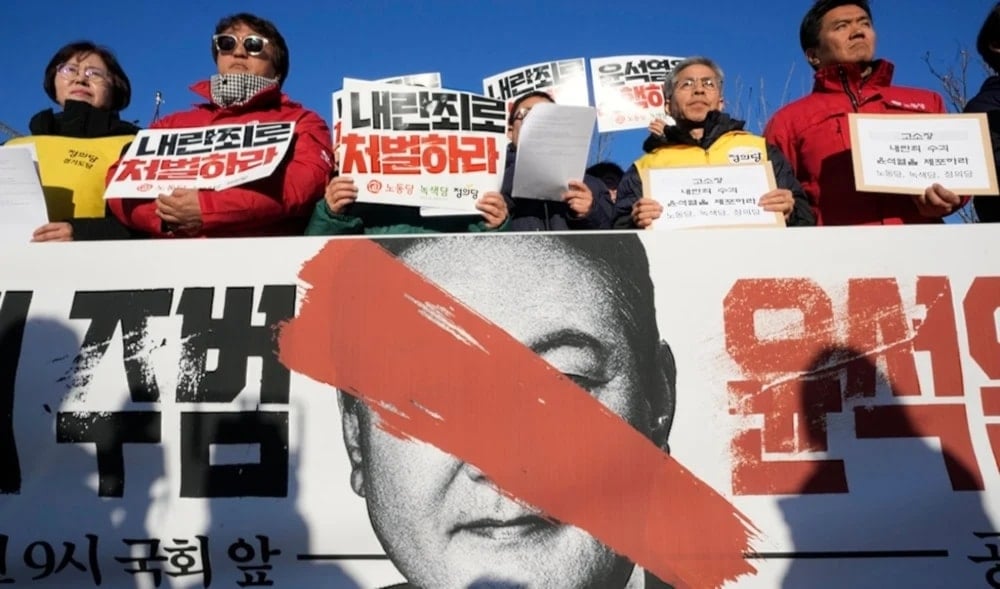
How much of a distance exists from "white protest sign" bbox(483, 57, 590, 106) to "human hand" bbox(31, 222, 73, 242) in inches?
143

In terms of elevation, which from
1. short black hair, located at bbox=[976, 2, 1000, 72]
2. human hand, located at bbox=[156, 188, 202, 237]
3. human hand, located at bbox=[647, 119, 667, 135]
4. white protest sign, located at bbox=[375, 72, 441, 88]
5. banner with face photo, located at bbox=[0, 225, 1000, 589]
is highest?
white protest sign, located at bbox=[375, 72, 441, 88]

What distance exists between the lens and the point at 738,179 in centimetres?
302

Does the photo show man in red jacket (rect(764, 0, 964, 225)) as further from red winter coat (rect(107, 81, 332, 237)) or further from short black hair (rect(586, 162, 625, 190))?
red winter coat (rect(107, 81, 332, 237))

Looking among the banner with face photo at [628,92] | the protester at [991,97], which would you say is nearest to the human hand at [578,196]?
the protester at [991,97]

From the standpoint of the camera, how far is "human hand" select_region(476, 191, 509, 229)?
120 inches

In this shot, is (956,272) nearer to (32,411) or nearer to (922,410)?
(922,410)

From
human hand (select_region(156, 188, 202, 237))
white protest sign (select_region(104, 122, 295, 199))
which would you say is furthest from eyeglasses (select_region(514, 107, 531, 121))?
human hand (select_region(156, 188, 202, 237))

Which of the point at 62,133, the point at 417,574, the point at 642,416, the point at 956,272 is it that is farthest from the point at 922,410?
the point at 62,133

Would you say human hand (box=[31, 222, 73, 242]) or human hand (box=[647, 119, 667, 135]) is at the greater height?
human hand (box=[647, 119, 667, 135])

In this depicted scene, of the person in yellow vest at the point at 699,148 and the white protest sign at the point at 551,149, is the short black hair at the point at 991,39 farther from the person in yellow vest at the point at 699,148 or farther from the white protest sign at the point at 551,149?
the white protest sign at the point at 551,149

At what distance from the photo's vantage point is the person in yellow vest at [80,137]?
3.29 metres

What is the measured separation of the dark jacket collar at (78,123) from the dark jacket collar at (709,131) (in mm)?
2328

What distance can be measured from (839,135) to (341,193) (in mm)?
2073

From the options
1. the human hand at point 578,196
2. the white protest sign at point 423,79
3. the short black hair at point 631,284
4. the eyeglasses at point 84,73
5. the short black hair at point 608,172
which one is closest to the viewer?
the short black hair at point 631,284
